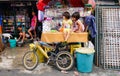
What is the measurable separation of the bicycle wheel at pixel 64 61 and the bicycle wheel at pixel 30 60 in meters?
0.75

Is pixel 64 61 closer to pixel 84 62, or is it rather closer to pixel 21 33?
pixel 84 62

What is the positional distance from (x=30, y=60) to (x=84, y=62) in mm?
1863

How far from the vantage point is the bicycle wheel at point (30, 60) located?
9227mm

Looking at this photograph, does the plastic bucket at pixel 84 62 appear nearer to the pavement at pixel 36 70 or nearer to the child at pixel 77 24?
the pavement at pixel 36 70

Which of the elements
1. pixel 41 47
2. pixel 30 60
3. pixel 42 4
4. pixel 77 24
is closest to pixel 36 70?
pixel 30 60

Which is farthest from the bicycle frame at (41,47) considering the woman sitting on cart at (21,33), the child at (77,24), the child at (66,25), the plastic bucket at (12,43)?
the woman sitting on cart at (21,33)

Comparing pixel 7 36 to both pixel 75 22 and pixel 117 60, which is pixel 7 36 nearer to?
pixel 75 22

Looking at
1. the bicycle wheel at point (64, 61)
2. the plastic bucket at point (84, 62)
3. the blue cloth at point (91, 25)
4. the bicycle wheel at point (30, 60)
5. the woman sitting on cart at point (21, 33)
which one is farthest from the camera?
the woman sitting on cart at point (21, 33)

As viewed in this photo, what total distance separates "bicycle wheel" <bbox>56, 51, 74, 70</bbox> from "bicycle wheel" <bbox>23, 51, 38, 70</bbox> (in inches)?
Answer: 29.7

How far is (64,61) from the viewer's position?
30.0 feet

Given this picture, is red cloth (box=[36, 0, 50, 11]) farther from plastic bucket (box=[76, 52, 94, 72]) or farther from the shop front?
the shop front

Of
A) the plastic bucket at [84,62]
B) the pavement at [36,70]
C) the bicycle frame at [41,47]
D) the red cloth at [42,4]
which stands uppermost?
the red cloth at [42,4]

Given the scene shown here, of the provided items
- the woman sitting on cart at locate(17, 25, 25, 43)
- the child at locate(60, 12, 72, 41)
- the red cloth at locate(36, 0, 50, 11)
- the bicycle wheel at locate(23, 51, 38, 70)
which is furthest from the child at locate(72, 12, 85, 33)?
the woman sitting on cart at locate(17, 25, 25, 43)

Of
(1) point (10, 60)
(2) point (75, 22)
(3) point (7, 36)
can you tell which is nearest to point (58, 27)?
(2) point (75, 22)
